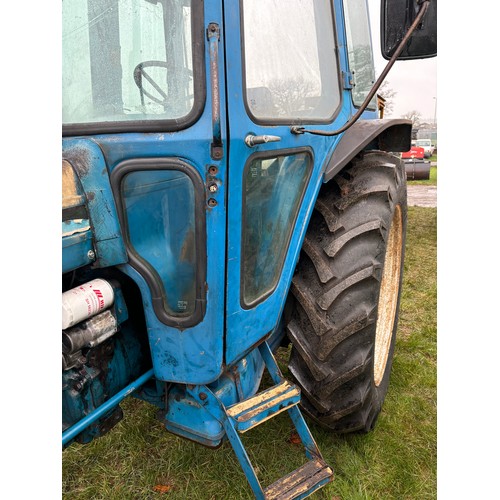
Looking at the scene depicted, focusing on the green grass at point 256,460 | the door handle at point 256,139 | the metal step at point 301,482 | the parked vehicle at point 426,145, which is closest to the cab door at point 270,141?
the door handle at point 256,139

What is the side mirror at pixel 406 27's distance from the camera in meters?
1.57

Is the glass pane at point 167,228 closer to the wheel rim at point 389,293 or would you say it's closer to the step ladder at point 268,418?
the step ladder at point 268,418

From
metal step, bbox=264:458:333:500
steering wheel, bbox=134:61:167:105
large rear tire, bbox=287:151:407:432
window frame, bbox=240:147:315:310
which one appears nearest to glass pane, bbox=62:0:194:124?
steering wheel, bbox=134:61:167:105

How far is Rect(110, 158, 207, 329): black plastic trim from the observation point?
140 cm

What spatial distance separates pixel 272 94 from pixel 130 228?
24.9 inches

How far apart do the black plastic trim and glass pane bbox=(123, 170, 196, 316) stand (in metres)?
0.01

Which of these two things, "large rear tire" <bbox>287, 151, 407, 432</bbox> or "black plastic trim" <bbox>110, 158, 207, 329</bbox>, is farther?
"large rear tire" <bbox>287, 151, 407, 432</bbox>

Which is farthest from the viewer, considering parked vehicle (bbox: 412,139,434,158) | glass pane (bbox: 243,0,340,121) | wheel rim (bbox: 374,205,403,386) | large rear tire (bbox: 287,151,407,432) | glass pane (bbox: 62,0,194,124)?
parked vehicle (bbox: 412,139,434,158)

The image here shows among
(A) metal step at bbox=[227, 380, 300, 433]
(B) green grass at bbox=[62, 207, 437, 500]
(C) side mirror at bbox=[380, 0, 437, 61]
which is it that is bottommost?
(B) green grass at bbox=[62, 207, 437, 500]

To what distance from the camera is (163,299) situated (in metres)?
1.54

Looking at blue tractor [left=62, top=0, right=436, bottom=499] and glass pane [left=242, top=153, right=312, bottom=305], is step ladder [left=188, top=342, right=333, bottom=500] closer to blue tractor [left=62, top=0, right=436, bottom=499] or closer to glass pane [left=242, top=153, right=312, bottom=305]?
blue tractor [left=62, top=0, right=436, bottom=499]

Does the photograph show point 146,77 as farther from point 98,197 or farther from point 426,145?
point 426,145

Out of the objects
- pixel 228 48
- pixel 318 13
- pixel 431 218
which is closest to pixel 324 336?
pixel 228 48

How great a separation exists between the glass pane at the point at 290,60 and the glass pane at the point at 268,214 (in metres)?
0.17
